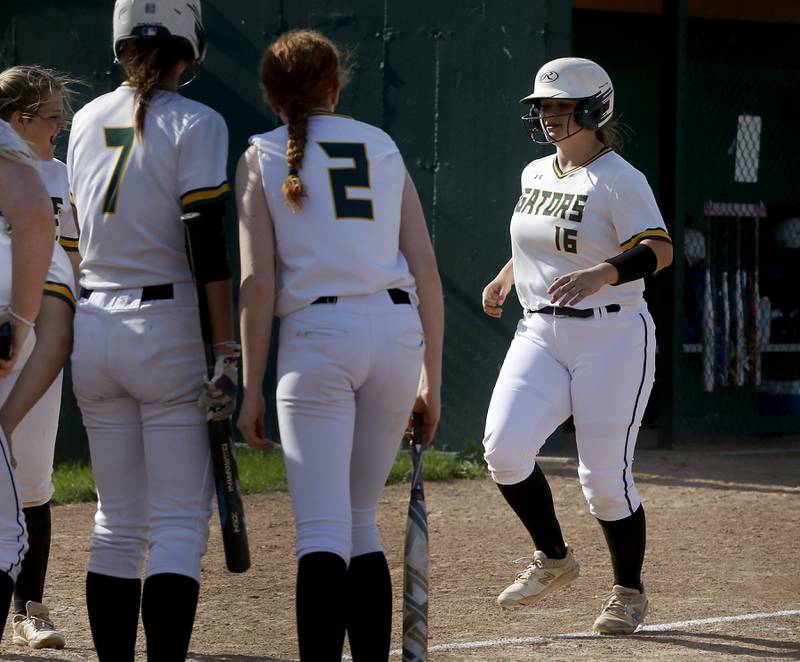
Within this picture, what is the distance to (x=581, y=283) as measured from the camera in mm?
4555

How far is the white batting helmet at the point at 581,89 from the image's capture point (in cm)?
504

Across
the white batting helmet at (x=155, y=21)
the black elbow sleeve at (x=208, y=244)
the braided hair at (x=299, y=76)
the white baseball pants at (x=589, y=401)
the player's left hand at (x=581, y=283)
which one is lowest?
the white baseball pants at (x=589, y=401)

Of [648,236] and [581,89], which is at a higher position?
[581,89]

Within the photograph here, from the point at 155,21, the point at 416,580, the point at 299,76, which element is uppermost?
the point at 155,21

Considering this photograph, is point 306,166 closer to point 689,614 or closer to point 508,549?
point 689,614

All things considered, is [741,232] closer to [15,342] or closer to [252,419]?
[252,419]

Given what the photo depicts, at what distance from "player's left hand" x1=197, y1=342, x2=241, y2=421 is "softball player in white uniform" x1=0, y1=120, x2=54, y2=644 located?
54 centimetres

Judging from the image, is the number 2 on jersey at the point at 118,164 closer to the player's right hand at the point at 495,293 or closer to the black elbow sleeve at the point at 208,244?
the black elbow sleeve at the point at 208,244

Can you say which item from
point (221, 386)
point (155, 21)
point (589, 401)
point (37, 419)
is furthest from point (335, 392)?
point (589, 401)

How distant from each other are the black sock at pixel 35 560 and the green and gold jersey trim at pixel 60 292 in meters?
1.05

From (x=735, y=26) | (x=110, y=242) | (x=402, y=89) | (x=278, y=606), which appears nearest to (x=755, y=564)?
(x=278, y=606)

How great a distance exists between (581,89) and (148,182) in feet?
6.69

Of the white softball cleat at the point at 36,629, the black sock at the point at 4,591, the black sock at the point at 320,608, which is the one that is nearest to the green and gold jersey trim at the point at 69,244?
the white softball cleat at the point at 36,629

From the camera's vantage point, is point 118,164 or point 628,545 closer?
point 118,164
